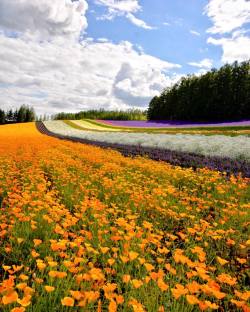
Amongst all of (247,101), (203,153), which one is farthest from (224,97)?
(203,153)

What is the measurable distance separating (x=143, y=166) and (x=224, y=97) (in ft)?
152

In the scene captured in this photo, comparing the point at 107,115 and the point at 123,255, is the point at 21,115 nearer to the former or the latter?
the point at 107,115

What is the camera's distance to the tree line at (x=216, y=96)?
51.5 metres

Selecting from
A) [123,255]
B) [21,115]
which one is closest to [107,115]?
[21,115]

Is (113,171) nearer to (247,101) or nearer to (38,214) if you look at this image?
(38,214)

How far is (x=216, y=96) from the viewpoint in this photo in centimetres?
5341

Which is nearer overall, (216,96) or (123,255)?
(123,255)

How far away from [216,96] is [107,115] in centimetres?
5283

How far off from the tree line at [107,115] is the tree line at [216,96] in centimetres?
3064

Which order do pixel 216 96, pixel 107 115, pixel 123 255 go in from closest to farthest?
pixel 123 255 → pixel 216 96 → pixel 107 115

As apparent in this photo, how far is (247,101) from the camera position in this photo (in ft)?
166

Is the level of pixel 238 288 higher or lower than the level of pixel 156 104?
lower

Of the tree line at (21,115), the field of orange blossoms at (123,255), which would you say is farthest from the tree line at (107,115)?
the field of orange blossoms at (123,255)

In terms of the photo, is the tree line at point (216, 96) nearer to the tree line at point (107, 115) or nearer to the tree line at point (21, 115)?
the tree line at point (107, 115)
